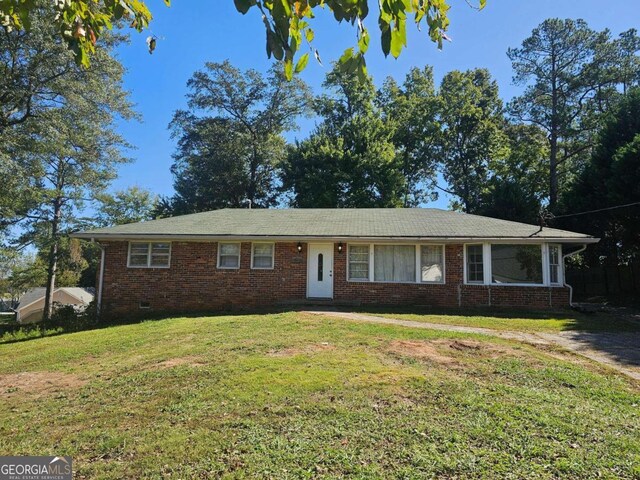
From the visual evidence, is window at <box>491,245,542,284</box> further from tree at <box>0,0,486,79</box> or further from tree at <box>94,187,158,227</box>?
tree at <box>94,187,158,227</box>

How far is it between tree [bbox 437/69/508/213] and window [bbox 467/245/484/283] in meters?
17.5

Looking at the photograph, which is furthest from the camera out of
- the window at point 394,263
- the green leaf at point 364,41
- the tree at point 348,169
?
the tree at point 348,169

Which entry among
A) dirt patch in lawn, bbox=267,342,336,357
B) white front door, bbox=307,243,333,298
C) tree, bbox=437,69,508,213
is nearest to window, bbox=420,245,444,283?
white front door, bbox=307,243,333,298

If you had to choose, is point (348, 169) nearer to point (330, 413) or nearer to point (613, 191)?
point (613, 191)

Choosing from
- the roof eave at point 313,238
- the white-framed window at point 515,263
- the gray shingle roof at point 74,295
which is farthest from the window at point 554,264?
the gray shingle roof at point 74,295

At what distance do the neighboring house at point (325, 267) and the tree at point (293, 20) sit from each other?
11.1 m

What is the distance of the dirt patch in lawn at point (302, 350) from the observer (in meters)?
6.57

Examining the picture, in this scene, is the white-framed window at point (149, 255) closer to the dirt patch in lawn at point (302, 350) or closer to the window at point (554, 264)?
the dirt patch in lawn at point (302, 350)

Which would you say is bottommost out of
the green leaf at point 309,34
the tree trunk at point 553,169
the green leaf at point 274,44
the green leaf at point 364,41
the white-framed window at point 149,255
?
the white-framed window at point 149,255

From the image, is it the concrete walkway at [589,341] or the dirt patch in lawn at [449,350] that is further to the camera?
the concrete walkway at [589,341]

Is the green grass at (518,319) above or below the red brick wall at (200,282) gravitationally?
below

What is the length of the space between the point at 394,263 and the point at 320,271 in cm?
263

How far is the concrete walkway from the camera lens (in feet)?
21.7

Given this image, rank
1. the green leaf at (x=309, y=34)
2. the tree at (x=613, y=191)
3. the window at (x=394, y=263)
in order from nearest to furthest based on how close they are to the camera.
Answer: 1. the green leaf at (x=309, y=34)
2. the window at (x=394, y=263)
3. the tree at (x=613, y=191)
